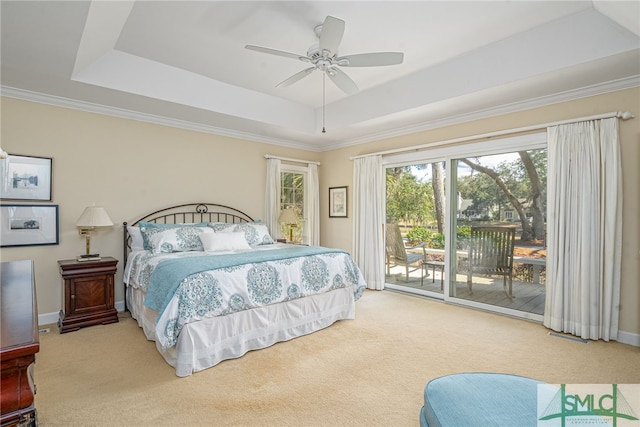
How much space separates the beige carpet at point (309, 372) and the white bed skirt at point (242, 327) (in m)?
0.09

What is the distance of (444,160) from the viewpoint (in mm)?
4590

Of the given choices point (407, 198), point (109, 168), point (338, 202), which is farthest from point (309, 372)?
point (338, 202)

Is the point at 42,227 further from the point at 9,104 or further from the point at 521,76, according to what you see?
the point at 521,76

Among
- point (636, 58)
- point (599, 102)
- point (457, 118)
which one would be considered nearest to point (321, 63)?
point (457, 118)

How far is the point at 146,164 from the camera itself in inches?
170

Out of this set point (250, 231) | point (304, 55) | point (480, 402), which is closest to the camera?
point (480, 402)

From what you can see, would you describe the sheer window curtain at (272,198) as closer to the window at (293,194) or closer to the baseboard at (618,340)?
the window at (293,194)

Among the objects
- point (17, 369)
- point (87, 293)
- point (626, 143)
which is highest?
point (626, 143)

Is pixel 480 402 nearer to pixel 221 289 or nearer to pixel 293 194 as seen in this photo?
pixel 221 289

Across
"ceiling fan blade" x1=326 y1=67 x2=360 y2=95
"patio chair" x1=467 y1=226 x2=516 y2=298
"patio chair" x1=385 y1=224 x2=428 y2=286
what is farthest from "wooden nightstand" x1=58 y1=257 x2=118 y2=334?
"patio chair" x1=467 y1=226 x2=516 y2=298

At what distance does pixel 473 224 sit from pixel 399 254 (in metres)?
1.32

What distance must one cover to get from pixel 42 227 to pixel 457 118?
5.15m

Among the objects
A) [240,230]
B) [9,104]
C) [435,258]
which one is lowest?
[435,258]

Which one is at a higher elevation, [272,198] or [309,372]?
[272,198]
